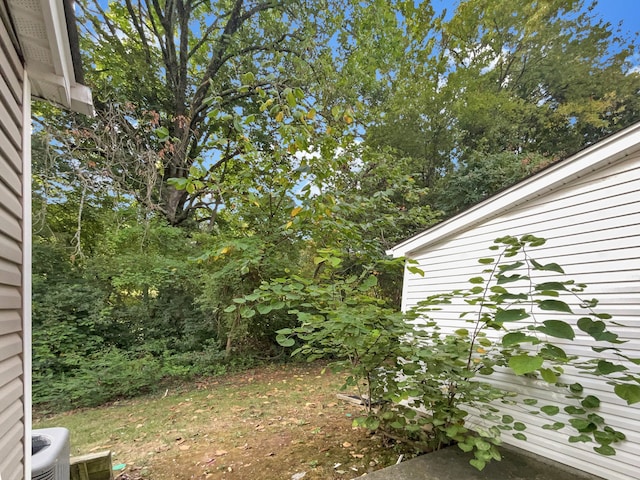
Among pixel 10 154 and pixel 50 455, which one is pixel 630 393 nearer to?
pixel 50 455

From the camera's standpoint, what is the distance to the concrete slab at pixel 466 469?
238 cm

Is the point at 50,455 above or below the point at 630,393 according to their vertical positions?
below

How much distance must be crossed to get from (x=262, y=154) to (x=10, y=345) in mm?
4621

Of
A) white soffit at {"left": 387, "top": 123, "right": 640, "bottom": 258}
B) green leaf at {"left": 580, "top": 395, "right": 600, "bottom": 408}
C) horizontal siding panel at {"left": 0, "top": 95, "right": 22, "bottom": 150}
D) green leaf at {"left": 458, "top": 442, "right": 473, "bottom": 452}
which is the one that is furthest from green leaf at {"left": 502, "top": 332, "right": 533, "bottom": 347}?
horizontal siding panel at {"left": 0, "top": 95, "right": 22, "bottom": 150}

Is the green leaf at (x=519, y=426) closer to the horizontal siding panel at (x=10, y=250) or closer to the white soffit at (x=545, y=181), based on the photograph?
the white soffit at (x=545, y=181)

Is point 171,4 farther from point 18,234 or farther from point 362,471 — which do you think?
point 362,471

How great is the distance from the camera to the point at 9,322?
4.73 feet

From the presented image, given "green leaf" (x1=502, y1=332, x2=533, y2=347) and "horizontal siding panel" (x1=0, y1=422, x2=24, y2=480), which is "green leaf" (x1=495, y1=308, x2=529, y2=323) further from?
"horizontal siding panel" (x1=0, y1=422, x2=24, y2=480)

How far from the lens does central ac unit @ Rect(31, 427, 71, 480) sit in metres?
1.75

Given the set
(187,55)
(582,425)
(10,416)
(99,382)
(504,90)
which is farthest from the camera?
(504,90)

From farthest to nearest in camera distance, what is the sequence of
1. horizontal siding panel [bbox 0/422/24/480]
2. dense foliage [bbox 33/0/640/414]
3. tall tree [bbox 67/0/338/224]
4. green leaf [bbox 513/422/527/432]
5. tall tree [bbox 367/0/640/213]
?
tall tree [bbox 367/0/640/213] → tall tree [bbox 67/0/338/224] → dense foliage [bbox 33/0/640/414] → green leaf [bbox 513/422/527/432] → horizontal siding panel [bbox 0/422/24/480]

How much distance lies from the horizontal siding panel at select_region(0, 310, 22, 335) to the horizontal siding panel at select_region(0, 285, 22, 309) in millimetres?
31

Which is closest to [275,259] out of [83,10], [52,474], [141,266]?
[141,266]

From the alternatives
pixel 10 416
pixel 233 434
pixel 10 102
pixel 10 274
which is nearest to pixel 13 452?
pixel 10 416
